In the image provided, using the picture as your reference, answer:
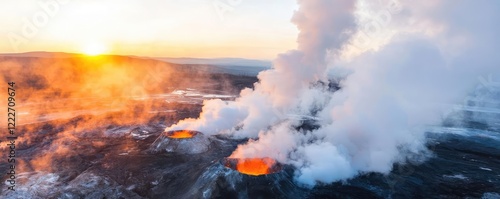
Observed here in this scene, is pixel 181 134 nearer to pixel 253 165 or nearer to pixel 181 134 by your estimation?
pixel 181 134

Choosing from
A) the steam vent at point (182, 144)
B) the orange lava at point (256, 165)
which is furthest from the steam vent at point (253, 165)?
the steam vent at point (182, 144)

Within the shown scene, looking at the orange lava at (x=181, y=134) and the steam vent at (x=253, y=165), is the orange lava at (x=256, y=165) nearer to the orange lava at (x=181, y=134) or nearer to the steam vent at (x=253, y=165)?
the steam vent at (x=253, y=165)

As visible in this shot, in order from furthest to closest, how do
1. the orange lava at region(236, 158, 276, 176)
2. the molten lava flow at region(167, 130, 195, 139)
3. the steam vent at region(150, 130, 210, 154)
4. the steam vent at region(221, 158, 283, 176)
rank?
the molten lava flow at region(167, 130, 195, 139) < the steam vent at region(150, 130, 210, 154) < the orange lava at region(236, 158, 276, 176) < the steam vent at region(221, 158, 283, 176)

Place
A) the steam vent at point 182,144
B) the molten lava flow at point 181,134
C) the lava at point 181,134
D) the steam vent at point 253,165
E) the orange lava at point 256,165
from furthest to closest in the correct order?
the molten lava flow at point 181,134 → the lava at point 181,134 → the steam vent at point 182,144 → the orange lava at point 256,165 → the steam vent at point 253,165

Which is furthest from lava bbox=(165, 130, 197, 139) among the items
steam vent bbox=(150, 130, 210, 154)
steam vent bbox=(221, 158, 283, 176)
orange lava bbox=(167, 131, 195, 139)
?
steam vent bbox=(221, 158, 283, 176)

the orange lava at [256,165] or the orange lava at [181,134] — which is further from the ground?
the orange lava at [256,165]

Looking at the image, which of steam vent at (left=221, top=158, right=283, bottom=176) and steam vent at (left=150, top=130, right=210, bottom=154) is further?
steam vent at (left=150, top=130, right=210, bottom=154)

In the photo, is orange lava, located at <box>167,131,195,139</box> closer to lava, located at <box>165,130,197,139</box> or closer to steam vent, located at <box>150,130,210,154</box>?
lava, located at <box>165,130,197,139</box>
